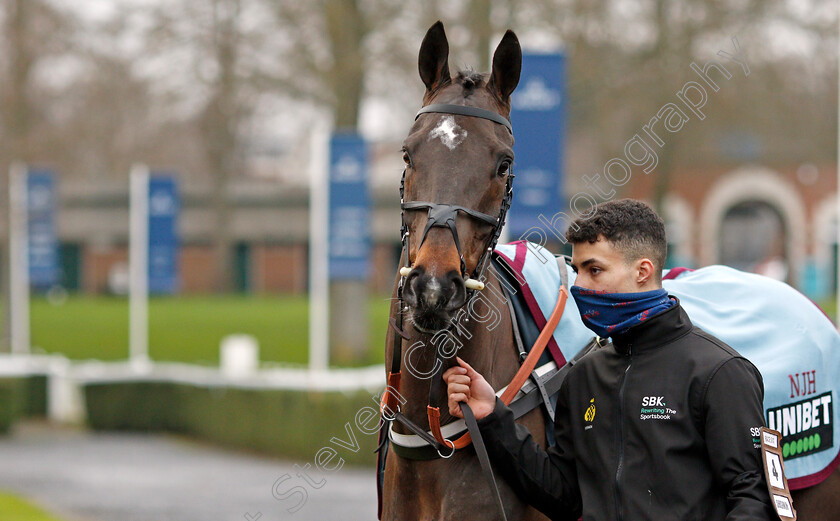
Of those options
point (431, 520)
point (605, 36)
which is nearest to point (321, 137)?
point (605, 36)

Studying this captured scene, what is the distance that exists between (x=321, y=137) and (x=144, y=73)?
6216 millimetres

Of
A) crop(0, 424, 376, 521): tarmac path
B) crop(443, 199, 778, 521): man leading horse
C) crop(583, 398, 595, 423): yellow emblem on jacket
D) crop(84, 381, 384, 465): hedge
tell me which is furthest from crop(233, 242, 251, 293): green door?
crop(583, 398, 595, 423): yellow emblem on jacket

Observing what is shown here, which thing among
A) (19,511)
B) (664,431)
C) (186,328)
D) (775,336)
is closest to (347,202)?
(19,511)

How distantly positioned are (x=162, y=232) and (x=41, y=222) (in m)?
2.41

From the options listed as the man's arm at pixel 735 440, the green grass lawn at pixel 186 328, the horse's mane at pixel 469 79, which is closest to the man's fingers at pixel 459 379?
the man's arm at pixel 735 440

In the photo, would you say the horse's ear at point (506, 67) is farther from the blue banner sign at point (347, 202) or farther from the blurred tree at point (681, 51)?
the blurred tree at point (681, 51)

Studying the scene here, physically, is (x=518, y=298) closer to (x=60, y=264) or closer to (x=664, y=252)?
(x=664, y=252)

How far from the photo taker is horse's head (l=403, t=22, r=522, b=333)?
2422 mm

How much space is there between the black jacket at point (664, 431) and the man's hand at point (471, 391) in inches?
4.4

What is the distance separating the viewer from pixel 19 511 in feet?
24.7

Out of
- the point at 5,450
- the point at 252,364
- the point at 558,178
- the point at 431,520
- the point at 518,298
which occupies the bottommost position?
the point at 5,450

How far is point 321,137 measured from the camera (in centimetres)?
1072

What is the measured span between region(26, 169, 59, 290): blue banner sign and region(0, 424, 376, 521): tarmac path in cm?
322

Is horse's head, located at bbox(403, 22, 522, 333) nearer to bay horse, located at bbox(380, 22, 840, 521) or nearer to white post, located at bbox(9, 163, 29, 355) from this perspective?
bay horse, located at bbox(380, 22, 840, 521)
